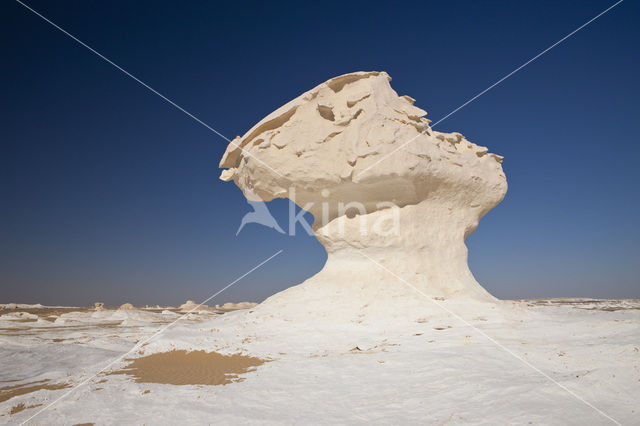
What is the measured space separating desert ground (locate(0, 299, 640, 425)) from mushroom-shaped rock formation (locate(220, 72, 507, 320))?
83.8 inches

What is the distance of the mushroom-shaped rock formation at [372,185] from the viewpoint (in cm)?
995

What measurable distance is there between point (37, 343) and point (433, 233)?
11.2 m

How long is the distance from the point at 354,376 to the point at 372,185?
6.31m

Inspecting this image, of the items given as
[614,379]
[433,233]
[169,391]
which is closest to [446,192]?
[433,233]

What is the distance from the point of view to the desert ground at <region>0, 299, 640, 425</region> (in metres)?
3.44

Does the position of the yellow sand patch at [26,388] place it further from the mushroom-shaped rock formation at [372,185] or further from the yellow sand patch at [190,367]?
the mushroom-shaped rock formation at [372,185]

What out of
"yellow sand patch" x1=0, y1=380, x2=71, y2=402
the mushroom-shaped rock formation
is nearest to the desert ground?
"yellow sand patch" x1=0, y1=380, x2=71, y2=402

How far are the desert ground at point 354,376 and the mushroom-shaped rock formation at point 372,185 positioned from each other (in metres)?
2.13

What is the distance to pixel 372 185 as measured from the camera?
33.6 ft
